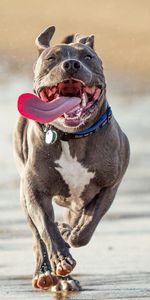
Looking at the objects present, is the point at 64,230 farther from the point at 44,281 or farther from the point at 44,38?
the point at 44,38

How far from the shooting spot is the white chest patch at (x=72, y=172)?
33.9 ft

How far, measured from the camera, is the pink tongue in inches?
385

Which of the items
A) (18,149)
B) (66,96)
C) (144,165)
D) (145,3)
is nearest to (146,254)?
(18,149)

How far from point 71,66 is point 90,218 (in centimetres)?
121

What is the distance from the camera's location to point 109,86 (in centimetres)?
2227

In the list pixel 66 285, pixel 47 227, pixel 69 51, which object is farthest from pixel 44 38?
pixel 66 285

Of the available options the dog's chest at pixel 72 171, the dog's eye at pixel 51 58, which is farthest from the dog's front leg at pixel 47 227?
the dog's eye at pixel 51 58

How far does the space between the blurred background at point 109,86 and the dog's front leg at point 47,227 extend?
83 centimetres

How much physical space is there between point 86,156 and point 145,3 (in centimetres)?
1421

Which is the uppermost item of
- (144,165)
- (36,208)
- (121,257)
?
(36,208)

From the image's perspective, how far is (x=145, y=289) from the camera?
998cm

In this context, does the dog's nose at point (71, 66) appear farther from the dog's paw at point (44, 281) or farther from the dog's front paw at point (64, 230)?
the dog's front paw at point (64, 230)

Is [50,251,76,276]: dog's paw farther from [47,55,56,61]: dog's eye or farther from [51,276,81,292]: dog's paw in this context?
[47,55,56,61]: dog's eye

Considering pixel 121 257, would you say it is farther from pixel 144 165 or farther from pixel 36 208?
pixel 144 165
